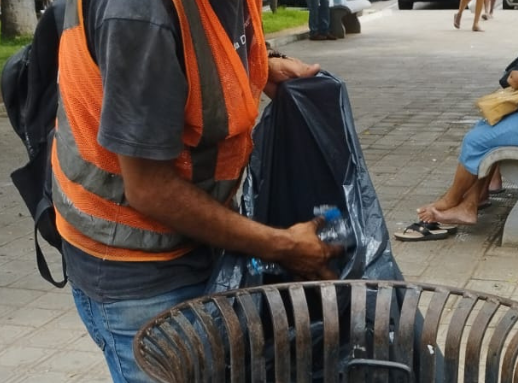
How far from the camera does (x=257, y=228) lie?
2076 millimetres

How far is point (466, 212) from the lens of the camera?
566 centimetres

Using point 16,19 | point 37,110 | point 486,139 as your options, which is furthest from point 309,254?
point 16,19

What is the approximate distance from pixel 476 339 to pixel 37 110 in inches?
45.7

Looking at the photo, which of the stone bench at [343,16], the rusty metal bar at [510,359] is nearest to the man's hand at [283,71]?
the rusty metal bar at [510,359]

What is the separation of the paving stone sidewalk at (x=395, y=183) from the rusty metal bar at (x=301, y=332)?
1966 mm

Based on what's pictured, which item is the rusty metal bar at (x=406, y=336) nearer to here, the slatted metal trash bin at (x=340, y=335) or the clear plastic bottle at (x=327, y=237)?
the slatted metal trash bin at (x=340, y=335)

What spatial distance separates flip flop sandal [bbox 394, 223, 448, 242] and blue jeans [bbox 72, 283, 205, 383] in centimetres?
352

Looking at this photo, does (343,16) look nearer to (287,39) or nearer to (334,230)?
(287,39)

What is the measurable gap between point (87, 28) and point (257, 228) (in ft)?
1.68

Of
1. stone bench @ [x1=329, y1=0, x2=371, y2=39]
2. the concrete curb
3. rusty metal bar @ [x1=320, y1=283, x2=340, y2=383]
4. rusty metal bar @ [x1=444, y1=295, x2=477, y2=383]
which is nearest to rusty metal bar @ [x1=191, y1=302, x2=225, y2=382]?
rusty metal bar @ [x1=320, y1=283, x2=340, y2=383]

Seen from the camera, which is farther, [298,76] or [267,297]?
[298,76]

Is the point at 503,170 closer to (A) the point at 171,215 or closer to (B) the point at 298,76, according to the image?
(B) the point at 298,76

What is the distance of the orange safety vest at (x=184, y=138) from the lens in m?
1.99

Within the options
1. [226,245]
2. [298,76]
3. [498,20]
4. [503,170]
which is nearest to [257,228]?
[226,245]
